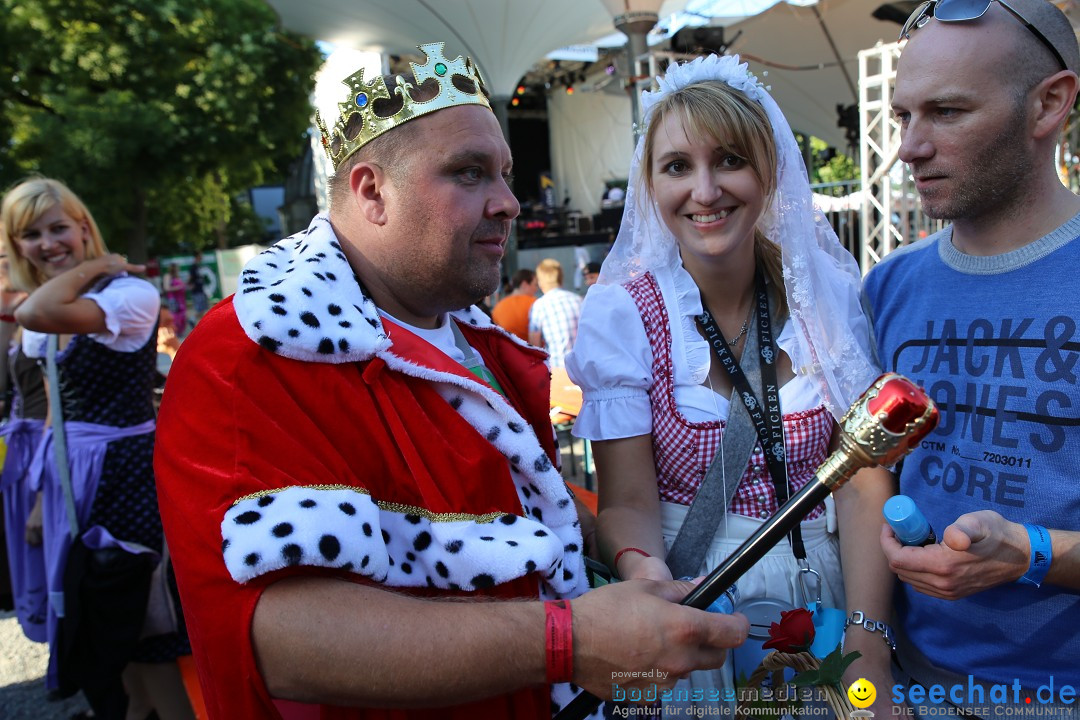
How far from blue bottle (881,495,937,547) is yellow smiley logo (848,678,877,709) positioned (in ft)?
1.38

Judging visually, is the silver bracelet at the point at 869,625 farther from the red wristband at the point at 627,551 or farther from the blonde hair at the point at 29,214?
the blonde hair at the point at 29,214

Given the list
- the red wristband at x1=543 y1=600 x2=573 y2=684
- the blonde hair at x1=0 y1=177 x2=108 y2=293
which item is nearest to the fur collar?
the red wristband at x1=543 y1=600 x2=573 y2=684

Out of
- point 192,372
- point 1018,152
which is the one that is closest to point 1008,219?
point 1018,152

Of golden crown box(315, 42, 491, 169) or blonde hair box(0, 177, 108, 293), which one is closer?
golden crown box(315, 42, 491, 169)

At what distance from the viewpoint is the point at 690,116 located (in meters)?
1.81

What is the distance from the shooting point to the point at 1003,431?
5.10 feet

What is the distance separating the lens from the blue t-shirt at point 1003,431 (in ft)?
4.91

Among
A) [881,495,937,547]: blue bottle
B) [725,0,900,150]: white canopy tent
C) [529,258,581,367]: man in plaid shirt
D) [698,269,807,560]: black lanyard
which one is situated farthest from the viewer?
[725,0,900,150]: white canopy tent

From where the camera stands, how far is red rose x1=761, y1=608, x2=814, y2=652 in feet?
4.57

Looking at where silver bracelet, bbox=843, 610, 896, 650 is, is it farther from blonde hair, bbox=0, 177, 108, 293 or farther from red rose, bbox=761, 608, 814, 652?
blonde hair, bbox=0, 177, 108, 293

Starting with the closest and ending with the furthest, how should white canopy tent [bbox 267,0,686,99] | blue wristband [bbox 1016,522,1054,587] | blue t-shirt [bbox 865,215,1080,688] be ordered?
blue wristband [bbox 1016,522,1054,587] → blue t-shirt [bbox 865,215,1080,688] → white canopy tent [bbox 267,0,686,99]

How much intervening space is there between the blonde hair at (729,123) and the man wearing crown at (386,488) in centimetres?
52

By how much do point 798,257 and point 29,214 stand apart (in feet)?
10.3

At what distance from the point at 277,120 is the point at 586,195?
34.6ft
